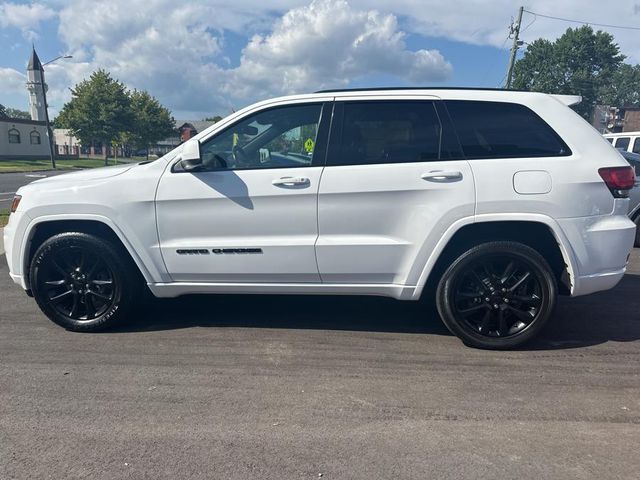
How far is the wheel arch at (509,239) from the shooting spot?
12.2 ft

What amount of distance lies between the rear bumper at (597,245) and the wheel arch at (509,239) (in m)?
0.05

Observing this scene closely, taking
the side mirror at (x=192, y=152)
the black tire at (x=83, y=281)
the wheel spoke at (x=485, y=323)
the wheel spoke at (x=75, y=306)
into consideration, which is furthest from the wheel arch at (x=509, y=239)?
the wheel spoke at (x=75, y=306)

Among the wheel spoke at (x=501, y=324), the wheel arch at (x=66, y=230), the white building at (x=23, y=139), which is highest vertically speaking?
the white building at (x=23, y=139)

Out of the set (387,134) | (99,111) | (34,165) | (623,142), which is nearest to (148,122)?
(99,111)

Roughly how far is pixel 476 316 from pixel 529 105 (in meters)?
1.71

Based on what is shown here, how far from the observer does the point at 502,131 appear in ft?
12.6

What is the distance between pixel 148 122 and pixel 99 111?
1149cm

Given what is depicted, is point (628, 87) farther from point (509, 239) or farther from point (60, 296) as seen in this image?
point (60, 296)

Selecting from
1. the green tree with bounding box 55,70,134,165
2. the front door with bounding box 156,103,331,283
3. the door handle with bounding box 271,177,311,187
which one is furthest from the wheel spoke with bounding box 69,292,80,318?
the green tree with bounding box 55,70,134,165

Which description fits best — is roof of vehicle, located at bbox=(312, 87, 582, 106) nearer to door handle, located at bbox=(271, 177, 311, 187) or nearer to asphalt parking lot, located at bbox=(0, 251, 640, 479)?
door handle, located at bbox=(271, 177, 311, 187)

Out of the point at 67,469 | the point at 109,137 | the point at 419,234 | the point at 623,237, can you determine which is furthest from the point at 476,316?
the point at 109,137

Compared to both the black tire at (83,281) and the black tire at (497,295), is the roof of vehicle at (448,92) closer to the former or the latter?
the black tire at (497,295)

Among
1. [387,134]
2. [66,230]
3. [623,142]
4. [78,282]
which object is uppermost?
[623,142]

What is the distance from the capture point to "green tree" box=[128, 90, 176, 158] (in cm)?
5797
